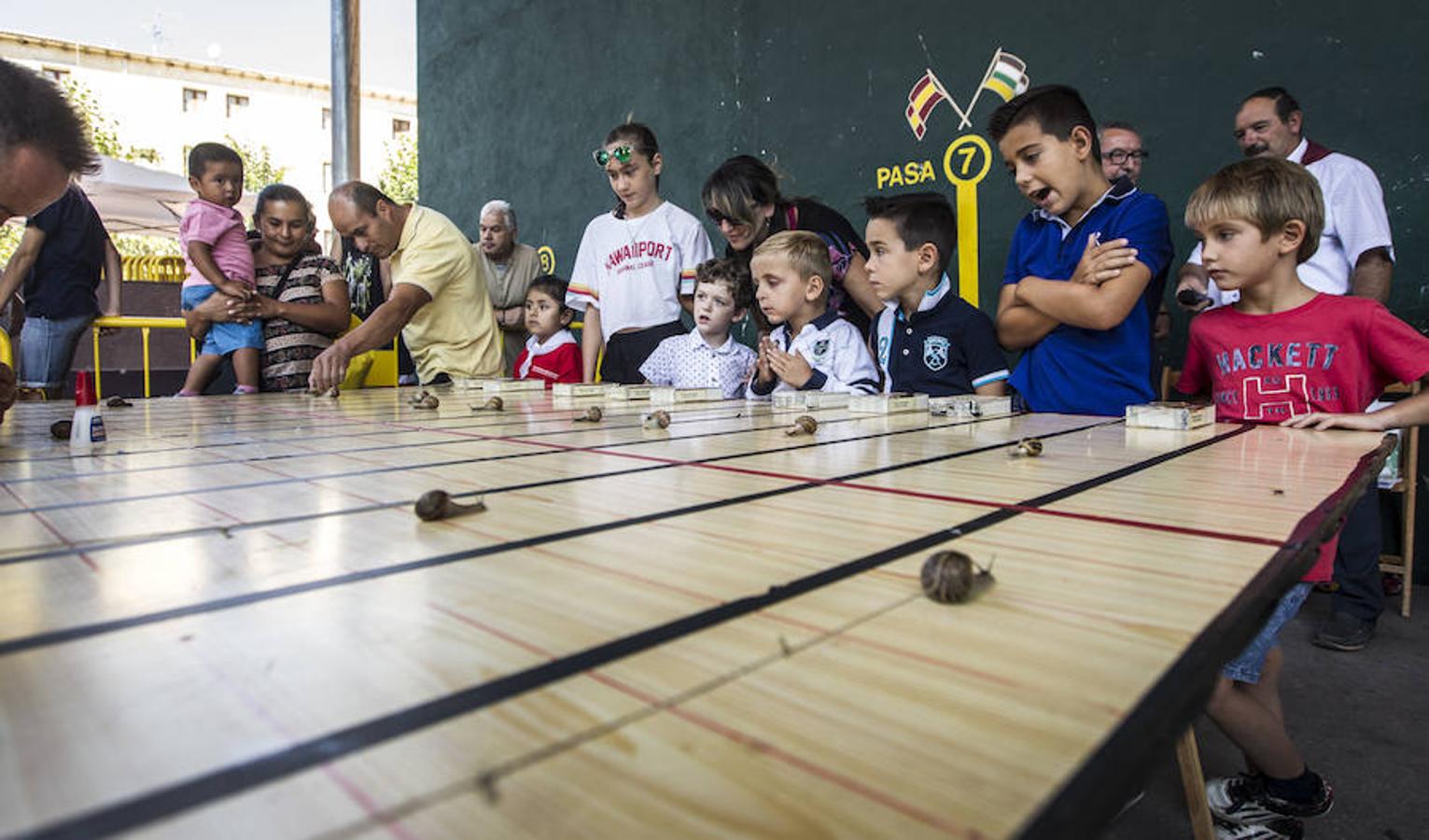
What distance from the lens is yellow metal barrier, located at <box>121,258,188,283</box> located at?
6.98 metres

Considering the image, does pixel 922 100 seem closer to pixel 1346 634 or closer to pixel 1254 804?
pixel 1346 634

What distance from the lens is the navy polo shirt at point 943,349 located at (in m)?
2.24

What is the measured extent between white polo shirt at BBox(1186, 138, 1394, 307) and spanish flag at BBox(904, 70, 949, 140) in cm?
176

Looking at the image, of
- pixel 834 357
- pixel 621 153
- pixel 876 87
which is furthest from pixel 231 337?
pixel 876 87

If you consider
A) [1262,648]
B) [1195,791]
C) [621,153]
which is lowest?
[1195,791]

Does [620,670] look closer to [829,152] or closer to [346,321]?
[346,321]

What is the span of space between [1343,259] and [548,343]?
2.79 meters

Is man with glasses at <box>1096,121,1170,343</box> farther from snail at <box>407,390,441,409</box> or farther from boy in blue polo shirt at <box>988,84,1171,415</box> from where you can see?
snail at <box>407,390,441,409</box>

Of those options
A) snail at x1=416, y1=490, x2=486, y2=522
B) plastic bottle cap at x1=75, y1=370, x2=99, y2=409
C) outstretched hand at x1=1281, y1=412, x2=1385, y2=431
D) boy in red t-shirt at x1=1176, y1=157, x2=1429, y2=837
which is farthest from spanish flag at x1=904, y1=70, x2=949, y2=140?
snail at x1=416, y1=490, x2=486, y2=522

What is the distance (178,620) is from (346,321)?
2888mm

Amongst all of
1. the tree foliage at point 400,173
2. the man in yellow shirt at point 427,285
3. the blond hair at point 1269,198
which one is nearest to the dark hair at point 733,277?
the man in yellow shirt at point 427,285

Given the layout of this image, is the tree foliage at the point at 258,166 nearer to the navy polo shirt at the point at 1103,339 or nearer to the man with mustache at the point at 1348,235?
the navy polo shirt at the point at 1103,339

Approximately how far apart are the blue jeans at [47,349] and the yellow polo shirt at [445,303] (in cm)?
178

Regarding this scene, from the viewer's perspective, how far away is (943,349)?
2287 mm
